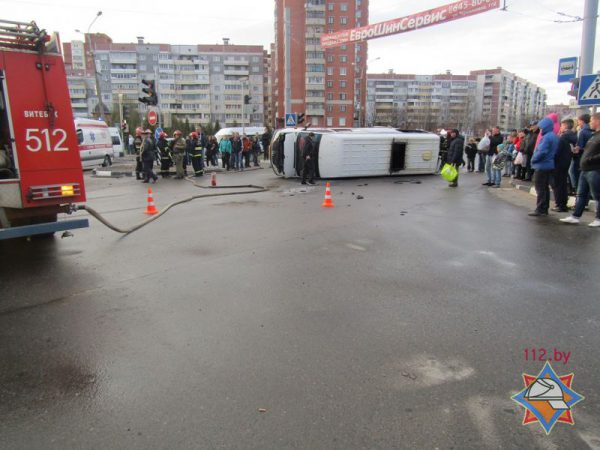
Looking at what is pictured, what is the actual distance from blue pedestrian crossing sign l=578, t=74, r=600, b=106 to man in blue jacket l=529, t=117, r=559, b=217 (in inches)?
64.3

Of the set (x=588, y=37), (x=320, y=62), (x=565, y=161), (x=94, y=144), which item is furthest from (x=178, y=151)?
(x=320, y=62)

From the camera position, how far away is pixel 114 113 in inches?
3487

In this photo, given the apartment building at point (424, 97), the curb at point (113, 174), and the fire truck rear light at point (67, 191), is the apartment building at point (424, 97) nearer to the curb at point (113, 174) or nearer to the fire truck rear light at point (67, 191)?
the curb at point (113, 174)

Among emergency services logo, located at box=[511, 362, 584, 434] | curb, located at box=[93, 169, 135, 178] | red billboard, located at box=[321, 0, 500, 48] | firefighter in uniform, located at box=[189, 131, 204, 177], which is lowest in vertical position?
curb, located at box=[93, 169, 135, 178]

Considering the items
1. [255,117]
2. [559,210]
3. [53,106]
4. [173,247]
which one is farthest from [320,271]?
[255,117]

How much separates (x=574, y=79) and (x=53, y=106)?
13.8 m

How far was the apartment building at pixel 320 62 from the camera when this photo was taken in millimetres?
87250

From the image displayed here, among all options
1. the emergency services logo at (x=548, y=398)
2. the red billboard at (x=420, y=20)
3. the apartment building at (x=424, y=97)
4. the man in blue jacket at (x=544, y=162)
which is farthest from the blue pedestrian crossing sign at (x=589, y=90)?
the apartment building at (x=424, y=97)

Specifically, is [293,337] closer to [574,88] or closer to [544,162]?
[544,162]

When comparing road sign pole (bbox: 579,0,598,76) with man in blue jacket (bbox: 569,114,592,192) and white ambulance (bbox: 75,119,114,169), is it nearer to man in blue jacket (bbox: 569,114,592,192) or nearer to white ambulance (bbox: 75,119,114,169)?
man in blue jacket (bbox: 569,114,592,192)

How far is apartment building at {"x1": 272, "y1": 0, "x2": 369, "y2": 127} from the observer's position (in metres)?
87.2

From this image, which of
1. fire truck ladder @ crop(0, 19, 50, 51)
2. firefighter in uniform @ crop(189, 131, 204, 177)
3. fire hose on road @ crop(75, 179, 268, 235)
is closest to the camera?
fire truck ladder @ crop(0, 19, 50, 51)

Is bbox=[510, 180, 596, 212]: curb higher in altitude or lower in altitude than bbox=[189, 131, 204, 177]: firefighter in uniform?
lower

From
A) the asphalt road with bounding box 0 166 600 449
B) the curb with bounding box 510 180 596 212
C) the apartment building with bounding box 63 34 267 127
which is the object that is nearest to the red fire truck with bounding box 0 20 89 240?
the asphalt road with bounding box 0 166 600 449
